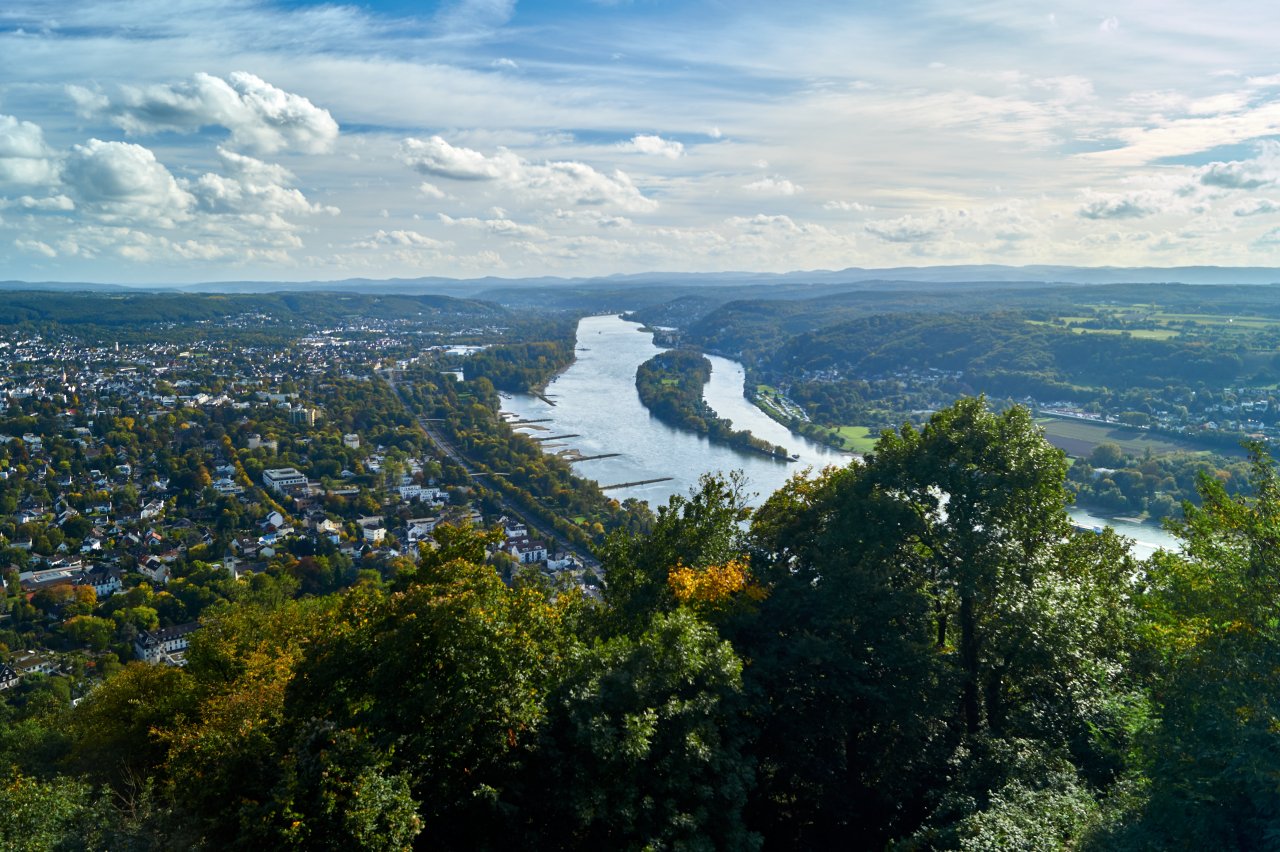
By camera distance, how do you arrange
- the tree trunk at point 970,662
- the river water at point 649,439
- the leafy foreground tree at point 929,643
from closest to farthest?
1. the leafy foreground tree at point 929,643
2. the tree trunk at point 970,662
3. the river water at point 649,439

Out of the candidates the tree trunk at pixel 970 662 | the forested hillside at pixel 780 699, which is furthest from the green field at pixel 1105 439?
the tree trunk at pixel 970 662

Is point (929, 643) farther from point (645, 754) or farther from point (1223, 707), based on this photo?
point (645, 754)

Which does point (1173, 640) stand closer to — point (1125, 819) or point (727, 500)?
point (1125, 819)

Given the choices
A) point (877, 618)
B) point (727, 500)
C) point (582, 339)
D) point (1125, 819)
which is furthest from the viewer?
point (582, 339)

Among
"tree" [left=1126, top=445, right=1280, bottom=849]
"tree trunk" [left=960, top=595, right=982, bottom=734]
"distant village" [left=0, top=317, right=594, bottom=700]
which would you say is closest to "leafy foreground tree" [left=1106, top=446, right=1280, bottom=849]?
"tree" [left=1126, top=445, right=1280, bottom=849]

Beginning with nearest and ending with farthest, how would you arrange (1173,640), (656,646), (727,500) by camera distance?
(1173,640), (656,646), (727,500)

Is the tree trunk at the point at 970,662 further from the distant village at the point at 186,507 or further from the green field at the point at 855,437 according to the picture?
the green field at the point at 855,437

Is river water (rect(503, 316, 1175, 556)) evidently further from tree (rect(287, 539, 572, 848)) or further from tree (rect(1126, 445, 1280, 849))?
tree (rect(287, 539, 572, 848))

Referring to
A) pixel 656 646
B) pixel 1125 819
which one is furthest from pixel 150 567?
pixel 1125 819
